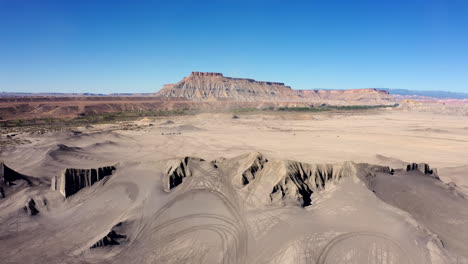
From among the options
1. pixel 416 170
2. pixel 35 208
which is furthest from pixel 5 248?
pixel 416 170

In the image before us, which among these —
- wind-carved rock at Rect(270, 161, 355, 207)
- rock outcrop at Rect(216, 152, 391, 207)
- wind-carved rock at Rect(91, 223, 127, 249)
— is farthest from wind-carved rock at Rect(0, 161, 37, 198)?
wind-carved rock at Rect(270, 161, 355, 207)

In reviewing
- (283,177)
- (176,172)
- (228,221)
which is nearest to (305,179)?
(283,177)

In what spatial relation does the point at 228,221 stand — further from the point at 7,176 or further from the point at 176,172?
Result: the point at 7,176

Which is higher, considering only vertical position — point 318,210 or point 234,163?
point 234,163

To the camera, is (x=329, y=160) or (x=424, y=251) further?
(x=329, y=160)

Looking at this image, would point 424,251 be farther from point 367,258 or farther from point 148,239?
point 148,239

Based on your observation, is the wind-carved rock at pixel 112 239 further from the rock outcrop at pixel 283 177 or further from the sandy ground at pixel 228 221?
the rock outcrop at pixel 283 177

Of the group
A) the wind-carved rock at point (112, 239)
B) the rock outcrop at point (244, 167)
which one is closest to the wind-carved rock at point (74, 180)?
the wind-carved rock at point (112, 239)

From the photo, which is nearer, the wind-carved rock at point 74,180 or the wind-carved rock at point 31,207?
the wind-carved rock at point 31,207
